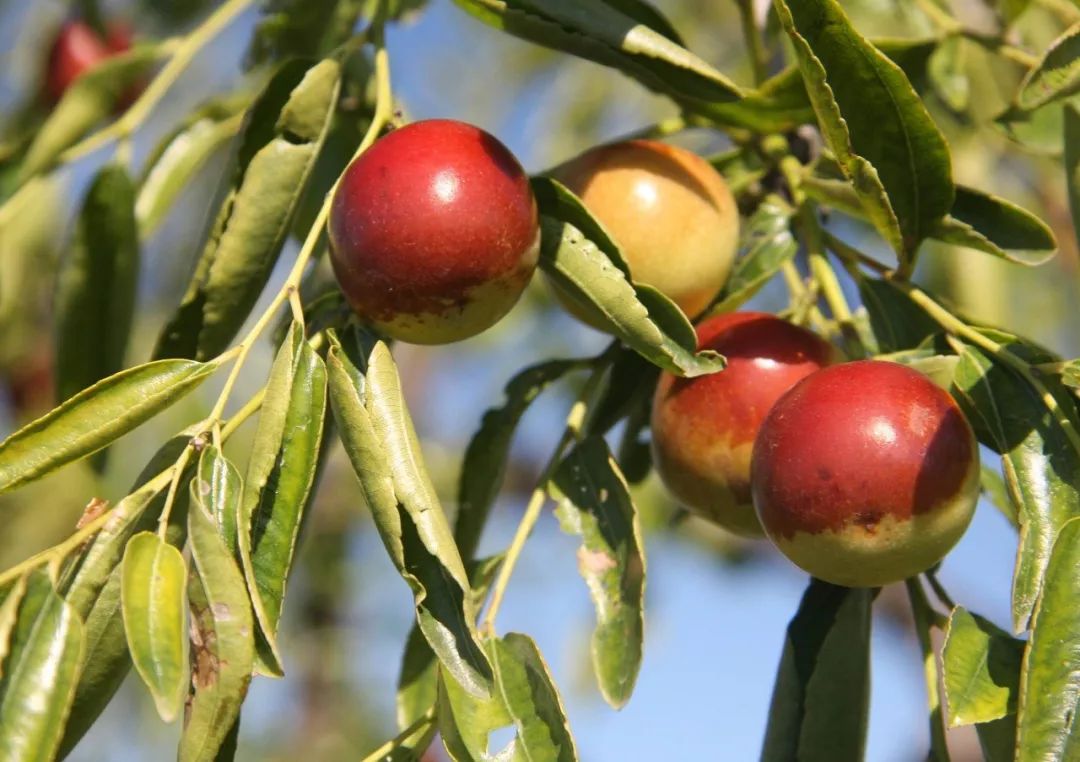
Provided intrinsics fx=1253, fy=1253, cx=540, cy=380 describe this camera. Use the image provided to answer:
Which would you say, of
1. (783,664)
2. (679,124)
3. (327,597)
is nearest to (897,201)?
(679,124)

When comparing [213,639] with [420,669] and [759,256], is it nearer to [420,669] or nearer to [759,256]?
[420,669]

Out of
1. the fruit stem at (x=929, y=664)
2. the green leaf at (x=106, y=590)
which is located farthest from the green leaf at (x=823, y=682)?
the green leaf at (x=106, y=590)

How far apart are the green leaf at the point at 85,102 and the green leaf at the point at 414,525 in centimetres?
97

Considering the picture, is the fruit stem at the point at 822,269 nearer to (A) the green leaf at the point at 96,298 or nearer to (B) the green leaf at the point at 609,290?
(B) the green leaf at the point at 609,290

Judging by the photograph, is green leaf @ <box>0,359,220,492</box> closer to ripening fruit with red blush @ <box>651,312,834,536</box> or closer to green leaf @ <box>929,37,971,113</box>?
ripening fruit with red blush @ <box>651,312,834,536</box>

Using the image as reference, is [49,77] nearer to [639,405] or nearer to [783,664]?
[639,405]

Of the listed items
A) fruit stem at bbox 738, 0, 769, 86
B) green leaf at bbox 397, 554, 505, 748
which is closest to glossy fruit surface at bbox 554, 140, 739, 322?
fruit stem at bbox 738, 0, 769, 86

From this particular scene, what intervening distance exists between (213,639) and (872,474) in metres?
0.64

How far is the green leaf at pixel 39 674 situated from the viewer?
1.00m

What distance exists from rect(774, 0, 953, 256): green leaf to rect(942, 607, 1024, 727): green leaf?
0.43m

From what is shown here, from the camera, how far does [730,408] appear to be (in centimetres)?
149

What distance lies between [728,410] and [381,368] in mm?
462

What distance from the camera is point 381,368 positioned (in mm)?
1225

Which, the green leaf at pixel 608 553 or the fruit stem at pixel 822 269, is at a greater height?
the fruit stem at pixel 822 269
